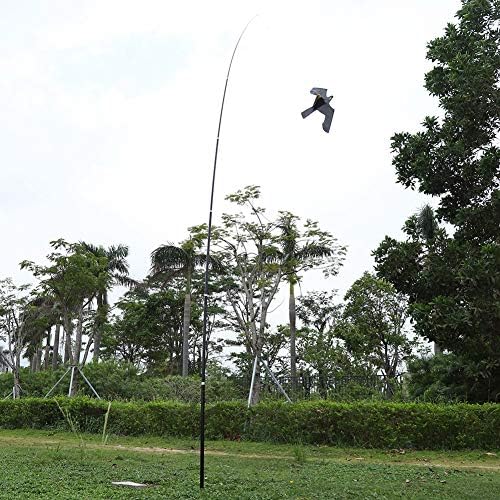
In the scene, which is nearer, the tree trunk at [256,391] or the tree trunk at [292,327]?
the tree trunk at [256,391]

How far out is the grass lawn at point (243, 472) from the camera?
656cm

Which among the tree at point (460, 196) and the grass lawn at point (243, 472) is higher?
the tree at point (460, 196)

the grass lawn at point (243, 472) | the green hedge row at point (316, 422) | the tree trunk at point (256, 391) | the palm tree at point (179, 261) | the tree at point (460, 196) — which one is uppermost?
the palm tree at point (179, 261)

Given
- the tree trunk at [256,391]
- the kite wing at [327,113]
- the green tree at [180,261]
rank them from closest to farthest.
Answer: the kite wing at [327,113] → the tree trunk at [256,391] → the green tree at [180,261]

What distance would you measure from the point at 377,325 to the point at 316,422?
35.9ft

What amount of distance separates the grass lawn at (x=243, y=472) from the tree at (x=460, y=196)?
1746 mm

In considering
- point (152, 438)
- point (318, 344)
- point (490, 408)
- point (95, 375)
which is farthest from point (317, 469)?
point (318, 344)

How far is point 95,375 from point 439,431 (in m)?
11.7

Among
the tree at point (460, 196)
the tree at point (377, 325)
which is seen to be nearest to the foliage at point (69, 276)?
the tree at point (377, 325)

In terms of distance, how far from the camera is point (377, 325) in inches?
923

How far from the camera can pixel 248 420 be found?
1367 centimetres

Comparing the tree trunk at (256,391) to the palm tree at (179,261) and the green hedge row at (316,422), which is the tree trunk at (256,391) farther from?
the palm tree at (179,261)

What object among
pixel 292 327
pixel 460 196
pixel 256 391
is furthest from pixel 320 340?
pixel 460 196

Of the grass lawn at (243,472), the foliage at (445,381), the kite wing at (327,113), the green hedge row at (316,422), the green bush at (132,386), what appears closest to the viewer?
the grass lawn at (243,472)
